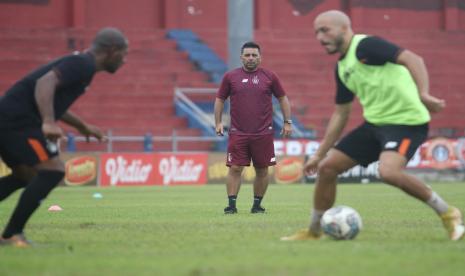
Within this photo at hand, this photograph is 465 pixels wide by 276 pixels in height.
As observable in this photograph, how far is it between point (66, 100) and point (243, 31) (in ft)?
68.2

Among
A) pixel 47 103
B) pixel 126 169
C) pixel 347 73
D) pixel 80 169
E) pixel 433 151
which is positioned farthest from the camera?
pixel 433 151

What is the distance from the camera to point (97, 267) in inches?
284

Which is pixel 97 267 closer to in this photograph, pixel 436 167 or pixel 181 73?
pixel 436 167

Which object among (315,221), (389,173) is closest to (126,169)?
(315,221)

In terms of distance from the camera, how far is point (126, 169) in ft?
89.8

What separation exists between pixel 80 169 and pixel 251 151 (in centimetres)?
1318

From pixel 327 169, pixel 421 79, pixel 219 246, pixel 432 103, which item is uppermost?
pixel 421 79

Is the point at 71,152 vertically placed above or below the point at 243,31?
below

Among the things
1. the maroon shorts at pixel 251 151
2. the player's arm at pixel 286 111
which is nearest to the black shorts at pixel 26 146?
the maroon shorts at pixel 251 151

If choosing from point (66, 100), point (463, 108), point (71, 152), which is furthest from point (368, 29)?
point (66, 100)

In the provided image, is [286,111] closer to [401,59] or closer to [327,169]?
[327,169]

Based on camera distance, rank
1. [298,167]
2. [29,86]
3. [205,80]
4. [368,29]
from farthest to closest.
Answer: [368,29], [205,80], [298,167], [29,86]

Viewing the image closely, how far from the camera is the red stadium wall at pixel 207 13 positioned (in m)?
37.5

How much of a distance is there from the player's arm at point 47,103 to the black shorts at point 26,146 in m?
0.28
